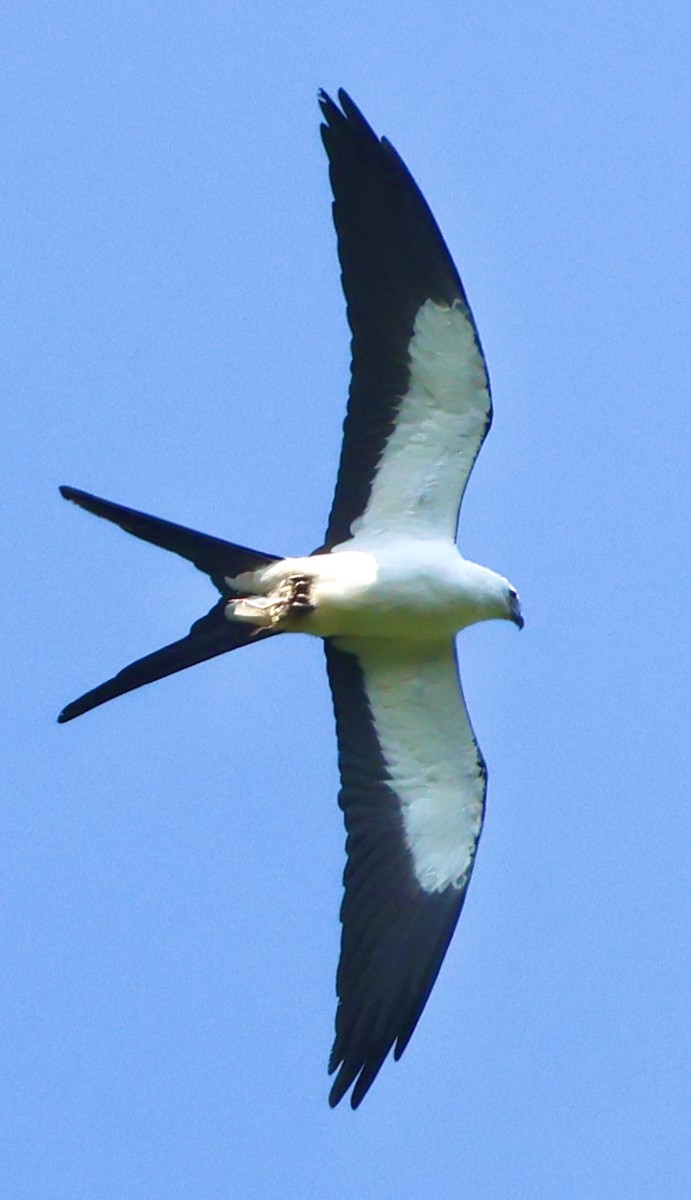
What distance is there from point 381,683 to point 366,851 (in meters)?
0.86

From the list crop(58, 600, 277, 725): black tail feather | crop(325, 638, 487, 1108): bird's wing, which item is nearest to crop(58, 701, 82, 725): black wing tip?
crop(58, 600, 277, 725): black tail feather

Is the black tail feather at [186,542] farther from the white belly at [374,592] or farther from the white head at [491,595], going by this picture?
the white head at [491,595]

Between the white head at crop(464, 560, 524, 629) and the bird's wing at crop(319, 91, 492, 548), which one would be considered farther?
the white head at crop(464, 560, 524, 629)

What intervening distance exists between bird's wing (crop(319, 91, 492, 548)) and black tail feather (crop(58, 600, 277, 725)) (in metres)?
0.73

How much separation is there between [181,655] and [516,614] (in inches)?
69.2

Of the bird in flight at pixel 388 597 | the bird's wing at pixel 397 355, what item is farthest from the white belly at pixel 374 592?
the bird's wing at pixel 397 355

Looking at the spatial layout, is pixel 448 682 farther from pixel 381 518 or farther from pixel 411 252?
pixel 411 252

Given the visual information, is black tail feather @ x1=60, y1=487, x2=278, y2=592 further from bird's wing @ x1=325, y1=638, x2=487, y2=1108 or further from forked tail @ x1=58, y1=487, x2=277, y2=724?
bird's wing @ x1=325, y1=638, x2=487, y2=1108

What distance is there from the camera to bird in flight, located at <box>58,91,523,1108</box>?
41.3ft

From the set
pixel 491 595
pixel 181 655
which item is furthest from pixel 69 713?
pixel 491 595

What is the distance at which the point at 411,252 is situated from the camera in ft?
41.7

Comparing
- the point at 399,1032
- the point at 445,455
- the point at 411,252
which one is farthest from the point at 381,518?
the point at 399,1032

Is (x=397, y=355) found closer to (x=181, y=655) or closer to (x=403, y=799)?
(x=181, y=655)

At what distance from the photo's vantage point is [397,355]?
12836 mm
